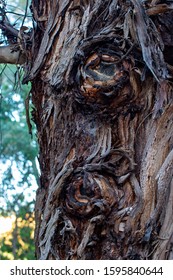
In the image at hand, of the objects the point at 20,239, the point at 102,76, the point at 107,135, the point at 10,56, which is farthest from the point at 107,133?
the point at 20,239

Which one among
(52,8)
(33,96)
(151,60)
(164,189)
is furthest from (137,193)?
(52,8)

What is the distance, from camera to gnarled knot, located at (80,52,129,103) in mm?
1250

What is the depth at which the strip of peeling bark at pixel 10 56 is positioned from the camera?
1.60 meters

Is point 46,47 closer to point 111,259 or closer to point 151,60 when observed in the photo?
point 151,60

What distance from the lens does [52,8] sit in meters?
1.48

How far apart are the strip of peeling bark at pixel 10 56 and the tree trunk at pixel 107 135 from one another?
186 mm

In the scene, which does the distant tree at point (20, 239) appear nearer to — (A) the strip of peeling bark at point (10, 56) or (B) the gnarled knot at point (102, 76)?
(A) the strip of peeling bark at point (10, 56)

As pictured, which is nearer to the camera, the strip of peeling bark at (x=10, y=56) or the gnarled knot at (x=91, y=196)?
the gnarled knot at (x=91, y=196)

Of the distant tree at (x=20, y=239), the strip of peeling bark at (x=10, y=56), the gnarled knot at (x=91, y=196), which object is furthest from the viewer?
the distant tree at (x=20, y=239)

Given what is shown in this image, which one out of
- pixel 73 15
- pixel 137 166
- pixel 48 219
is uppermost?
pixel 73 15

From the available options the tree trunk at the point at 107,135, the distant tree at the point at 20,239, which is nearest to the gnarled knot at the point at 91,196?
the tree trunk at the point at 107,135

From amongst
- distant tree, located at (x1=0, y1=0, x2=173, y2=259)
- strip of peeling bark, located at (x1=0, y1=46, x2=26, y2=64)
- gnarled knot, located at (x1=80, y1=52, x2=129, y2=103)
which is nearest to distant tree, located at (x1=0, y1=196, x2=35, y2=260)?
strip of peeling bark, located at (x1=0, y1=46, x2=26, y2=64)

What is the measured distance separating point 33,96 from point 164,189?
477mm

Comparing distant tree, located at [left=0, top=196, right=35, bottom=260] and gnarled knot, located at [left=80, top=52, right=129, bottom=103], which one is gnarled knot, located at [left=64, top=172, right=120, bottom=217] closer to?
gnarled knot, located at [left=80, top=52, right=129, bottom=103]
